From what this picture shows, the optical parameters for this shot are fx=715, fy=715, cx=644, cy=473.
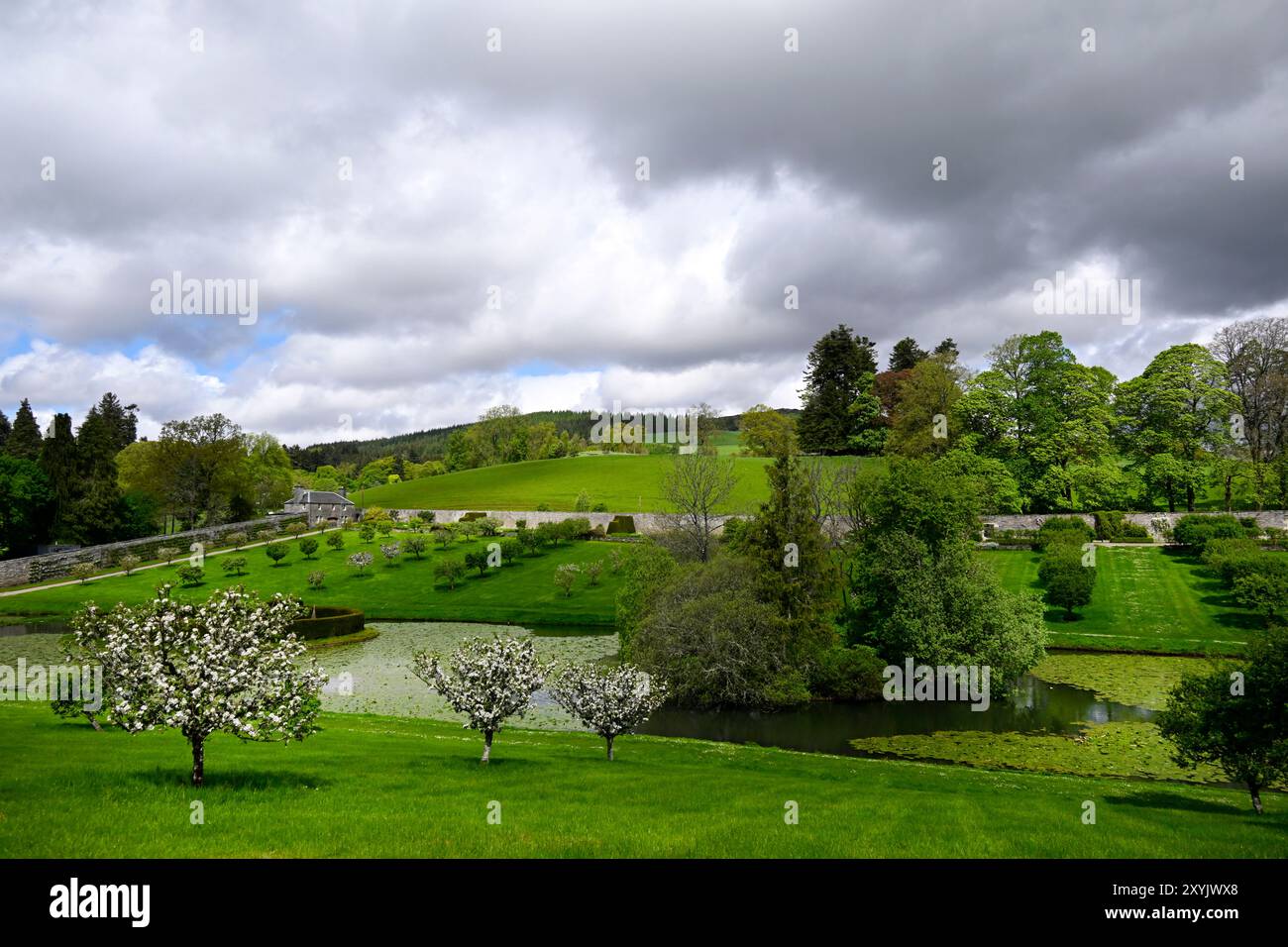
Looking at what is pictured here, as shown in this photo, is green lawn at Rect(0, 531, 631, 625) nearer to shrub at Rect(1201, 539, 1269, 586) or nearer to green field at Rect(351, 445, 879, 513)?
green field at Rect(351, 445, 879, 513)

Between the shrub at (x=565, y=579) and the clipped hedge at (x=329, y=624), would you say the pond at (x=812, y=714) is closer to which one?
the clipped hedge at (x=329, y=624)

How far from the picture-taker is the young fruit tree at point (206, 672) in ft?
38.7

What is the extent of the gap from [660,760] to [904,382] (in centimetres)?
7801

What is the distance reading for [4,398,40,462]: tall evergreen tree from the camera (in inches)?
3885

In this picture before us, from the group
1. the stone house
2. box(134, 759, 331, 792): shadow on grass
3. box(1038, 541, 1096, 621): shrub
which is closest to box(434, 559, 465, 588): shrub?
the stone house

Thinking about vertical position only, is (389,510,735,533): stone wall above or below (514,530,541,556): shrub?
above

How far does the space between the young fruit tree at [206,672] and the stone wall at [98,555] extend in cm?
7596

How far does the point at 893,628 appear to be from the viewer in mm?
37375

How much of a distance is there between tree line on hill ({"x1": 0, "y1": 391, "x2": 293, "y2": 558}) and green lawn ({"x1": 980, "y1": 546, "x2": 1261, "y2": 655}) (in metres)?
90.8

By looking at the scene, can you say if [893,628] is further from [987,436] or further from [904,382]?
[904,382]

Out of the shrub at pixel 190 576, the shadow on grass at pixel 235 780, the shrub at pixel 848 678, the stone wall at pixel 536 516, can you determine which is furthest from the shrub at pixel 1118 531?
the shrub at pixel 190 576
